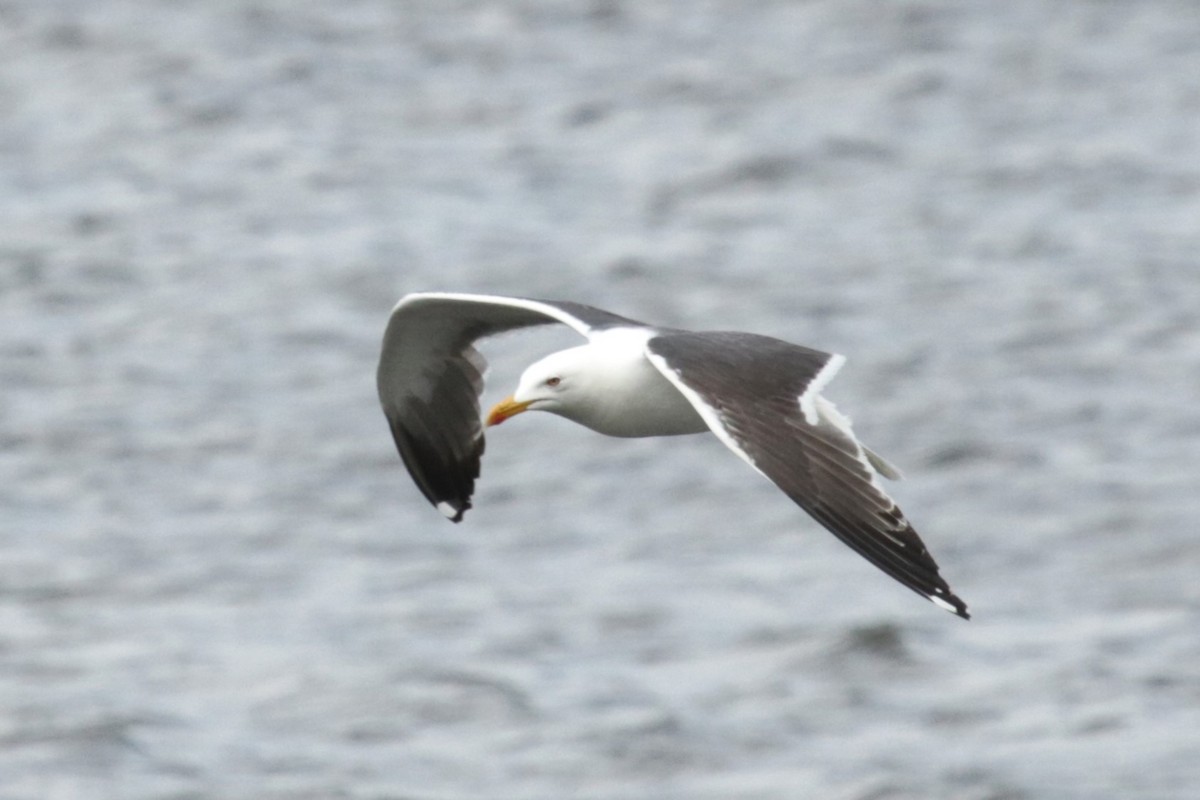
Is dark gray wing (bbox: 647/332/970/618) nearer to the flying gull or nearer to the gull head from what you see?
the flying gull

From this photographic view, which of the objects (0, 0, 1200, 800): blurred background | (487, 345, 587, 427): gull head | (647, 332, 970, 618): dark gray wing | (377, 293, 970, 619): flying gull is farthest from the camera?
(0, 0, 1200, 800): blurred background

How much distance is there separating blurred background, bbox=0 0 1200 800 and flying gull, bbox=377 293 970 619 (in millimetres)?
6454

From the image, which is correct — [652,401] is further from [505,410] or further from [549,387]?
[505,410]

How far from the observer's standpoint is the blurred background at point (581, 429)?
57.9ft

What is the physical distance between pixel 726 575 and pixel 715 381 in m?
11.6

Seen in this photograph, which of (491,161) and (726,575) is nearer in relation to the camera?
(726,575)

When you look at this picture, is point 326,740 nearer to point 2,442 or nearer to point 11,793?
point 11,793

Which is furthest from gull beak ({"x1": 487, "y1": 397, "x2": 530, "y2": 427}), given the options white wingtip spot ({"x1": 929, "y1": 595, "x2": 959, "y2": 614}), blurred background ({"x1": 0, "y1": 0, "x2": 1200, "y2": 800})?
blurred background ({"x1": 0, "y1": 0, "x2": 1200, "y2": 800})

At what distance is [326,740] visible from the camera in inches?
691

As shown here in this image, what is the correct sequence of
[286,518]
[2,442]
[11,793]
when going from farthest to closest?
1. [2,442]
2. [286,518]
3. [11,793]

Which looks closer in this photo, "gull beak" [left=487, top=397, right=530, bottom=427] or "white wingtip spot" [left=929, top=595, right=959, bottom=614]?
"white wingtip spot" [left=929, top=595, right=959, bottom=614]

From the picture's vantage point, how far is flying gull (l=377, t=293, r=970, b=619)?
809cm

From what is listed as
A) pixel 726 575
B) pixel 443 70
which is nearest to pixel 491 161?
pixel 443 70

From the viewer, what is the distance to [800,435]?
27.7 feet
